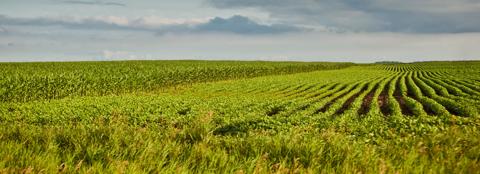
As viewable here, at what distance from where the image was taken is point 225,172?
535 cm

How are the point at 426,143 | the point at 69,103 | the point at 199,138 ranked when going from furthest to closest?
1. the point at 69,103
2. the point at 199,138
3. the point at 426,143

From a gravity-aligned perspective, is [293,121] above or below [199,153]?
below

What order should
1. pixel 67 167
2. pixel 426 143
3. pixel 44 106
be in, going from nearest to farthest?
pixel 67 167 < pixel 426 143 < pixel 44 106

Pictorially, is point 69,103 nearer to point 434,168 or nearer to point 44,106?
point 44,106

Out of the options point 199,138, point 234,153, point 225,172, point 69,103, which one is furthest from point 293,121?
point 69,103

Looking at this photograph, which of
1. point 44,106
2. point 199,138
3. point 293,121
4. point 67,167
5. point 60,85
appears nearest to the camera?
point 67,167

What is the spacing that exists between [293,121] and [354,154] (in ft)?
39.6

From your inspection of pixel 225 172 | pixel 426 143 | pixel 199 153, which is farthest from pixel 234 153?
pixel 426 143

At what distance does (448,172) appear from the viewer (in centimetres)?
571

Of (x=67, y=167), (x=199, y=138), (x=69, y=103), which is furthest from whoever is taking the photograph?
(x=69, y=103)

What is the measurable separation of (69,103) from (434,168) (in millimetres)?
25597

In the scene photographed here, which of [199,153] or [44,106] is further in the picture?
[44,106]

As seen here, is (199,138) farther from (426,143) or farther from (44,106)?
(44,106)

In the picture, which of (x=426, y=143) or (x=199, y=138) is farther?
(x=199, y=138)
